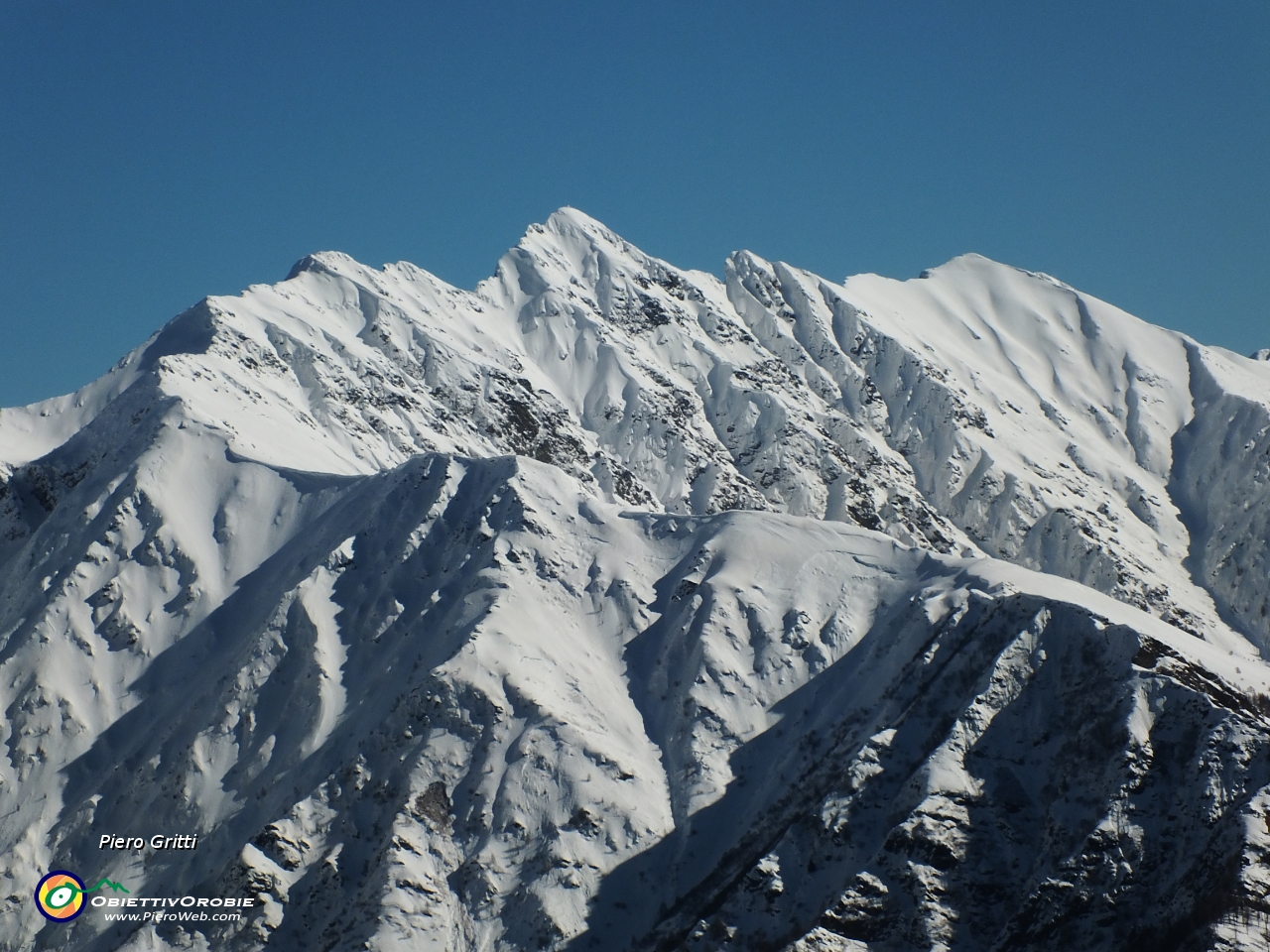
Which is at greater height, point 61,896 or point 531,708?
point 531,708

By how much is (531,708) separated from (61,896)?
3378 cm

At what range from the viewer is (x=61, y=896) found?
8894cm

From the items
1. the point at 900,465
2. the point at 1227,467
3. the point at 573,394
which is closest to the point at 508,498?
the point at 573,394

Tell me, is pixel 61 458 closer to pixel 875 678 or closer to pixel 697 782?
pixel 697 782

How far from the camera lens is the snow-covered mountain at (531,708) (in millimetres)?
73125

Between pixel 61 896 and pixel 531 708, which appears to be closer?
pixel 61 896

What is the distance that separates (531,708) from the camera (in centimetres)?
9162

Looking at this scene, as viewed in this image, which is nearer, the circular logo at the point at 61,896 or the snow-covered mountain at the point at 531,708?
the snow-covered mountain at the point at 531,708

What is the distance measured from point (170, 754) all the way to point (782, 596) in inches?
1852

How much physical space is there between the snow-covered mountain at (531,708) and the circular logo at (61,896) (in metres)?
0.96

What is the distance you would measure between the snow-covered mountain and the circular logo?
0.96 m

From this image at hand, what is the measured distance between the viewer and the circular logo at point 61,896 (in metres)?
88.1

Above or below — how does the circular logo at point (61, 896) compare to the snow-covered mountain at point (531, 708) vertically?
below

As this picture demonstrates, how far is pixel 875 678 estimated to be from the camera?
90.6 metres
